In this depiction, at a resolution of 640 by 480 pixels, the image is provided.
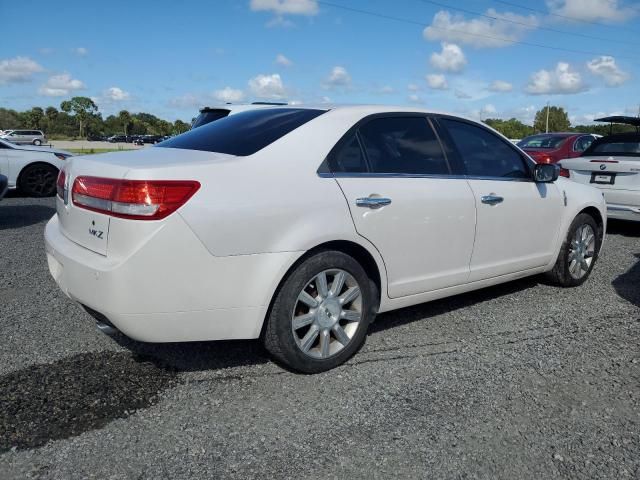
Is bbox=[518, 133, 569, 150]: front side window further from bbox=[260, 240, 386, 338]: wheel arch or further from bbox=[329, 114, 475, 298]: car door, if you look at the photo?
bbox=[260, 240, 386, 338]: wheel arch

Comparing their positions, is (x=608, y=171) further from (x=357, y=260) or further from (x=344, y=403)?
(x=344, y=403)

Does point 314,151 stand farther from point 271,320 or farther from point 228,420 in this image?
point 228,420

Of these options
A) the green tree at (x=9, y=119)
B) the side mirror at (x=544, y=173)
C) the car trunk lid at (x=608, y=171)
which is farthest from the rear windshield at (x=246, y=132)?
the green tree at (x=9, y=119)

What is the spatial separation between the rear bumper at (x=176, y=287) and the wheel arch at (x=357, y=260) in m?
0.09

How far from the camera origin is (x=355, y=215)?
3.37 meters

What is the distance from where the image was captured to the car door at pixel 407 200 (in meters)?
3.46

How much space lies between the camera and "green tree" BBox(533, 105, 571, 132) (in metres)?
77.5

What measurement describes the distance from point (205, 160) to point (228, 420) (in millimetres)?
1326

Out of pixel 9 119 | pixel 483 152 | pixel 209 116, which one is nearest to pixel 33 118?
pixel 9 119

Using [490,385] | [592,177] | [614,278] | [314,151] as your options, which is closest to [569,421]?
[490,385]

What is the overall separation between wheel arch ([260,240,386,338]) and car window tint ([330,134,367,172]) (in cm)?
44

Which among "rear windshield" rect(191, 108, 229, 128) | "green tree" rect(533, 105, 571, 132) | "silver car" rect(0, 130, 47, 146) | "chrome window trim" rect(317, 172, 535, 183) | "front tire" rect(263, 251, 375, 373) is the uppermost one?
"green tree" rect(533, 105, 571, 132)

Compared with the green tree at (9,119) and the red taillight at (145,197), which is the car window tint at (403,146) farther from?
the green tree at (9,119)

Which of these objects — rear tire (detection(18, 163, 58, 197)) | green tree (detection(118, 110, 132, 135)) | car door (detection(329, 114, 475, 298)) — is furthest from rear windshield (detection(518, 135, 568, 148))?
green tree (detection(118, 110, 132, 135))
